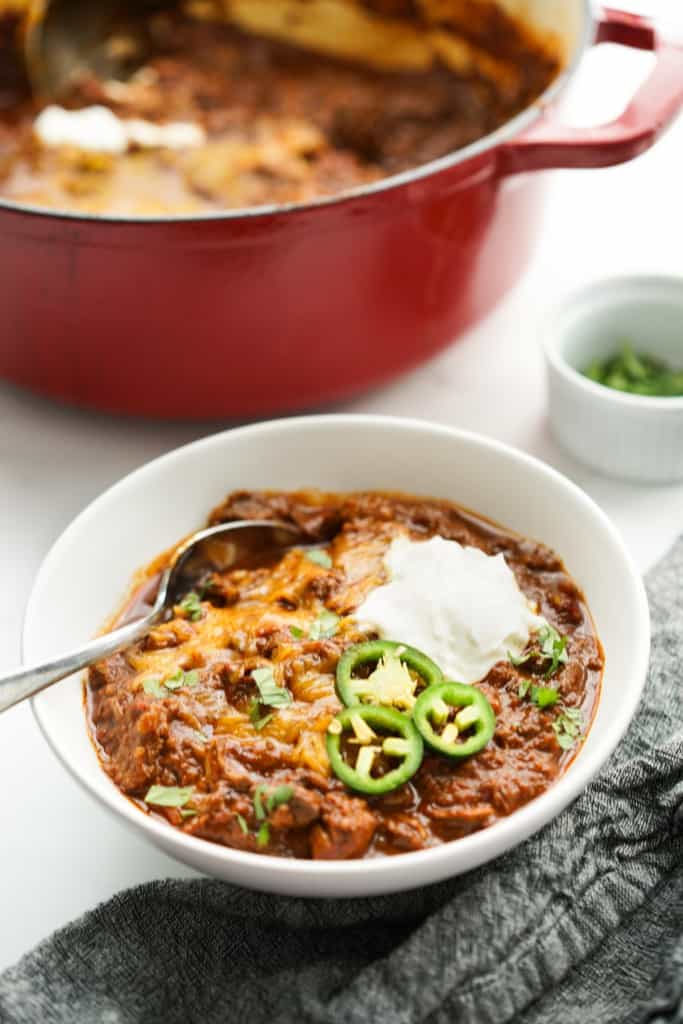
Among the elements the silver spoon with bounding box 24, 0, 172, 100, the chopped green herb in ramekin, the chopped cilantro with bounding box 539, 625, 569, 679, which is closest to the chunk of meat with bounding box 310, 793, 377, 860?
the chopped cilantro with bounding box 539, 625, 569, 679

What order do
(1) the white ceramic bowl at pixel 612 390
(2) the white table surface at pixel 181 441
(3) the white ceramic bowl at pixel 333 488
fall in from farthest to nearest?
(1) the white ceramic bowl at pixel 612 390 → (2) the white table surface at pixel 181 441 → (3) the white ceramic bowl at pixel 333 488

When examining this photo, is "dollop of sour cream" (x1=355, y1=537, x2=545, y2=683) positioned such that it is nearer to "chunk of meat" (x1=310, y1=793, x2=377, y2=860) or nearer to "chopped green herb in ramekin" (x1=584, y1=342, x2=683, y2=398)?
"chunk of meat" (x1=310, y1=793, x2=377, y2=860)

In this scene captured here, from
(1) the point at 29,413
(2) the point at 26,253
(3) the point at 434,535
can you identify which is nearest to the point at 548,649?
(3) the point at 434,535

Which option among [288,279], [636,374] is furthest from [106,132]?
[636,374]

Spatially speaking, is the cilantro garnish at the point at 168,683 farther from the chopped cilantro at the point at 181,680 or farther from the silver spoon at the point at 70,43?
the silver spoon at the point at 70,43

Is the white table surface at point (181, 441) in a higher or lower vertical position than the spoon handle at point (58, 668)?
lower

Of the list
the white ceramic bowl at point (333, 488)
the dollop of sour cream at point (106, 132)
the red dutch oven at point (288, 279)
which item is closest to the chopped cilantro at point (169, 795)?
the white ceramic bowl at point (333, 488)
